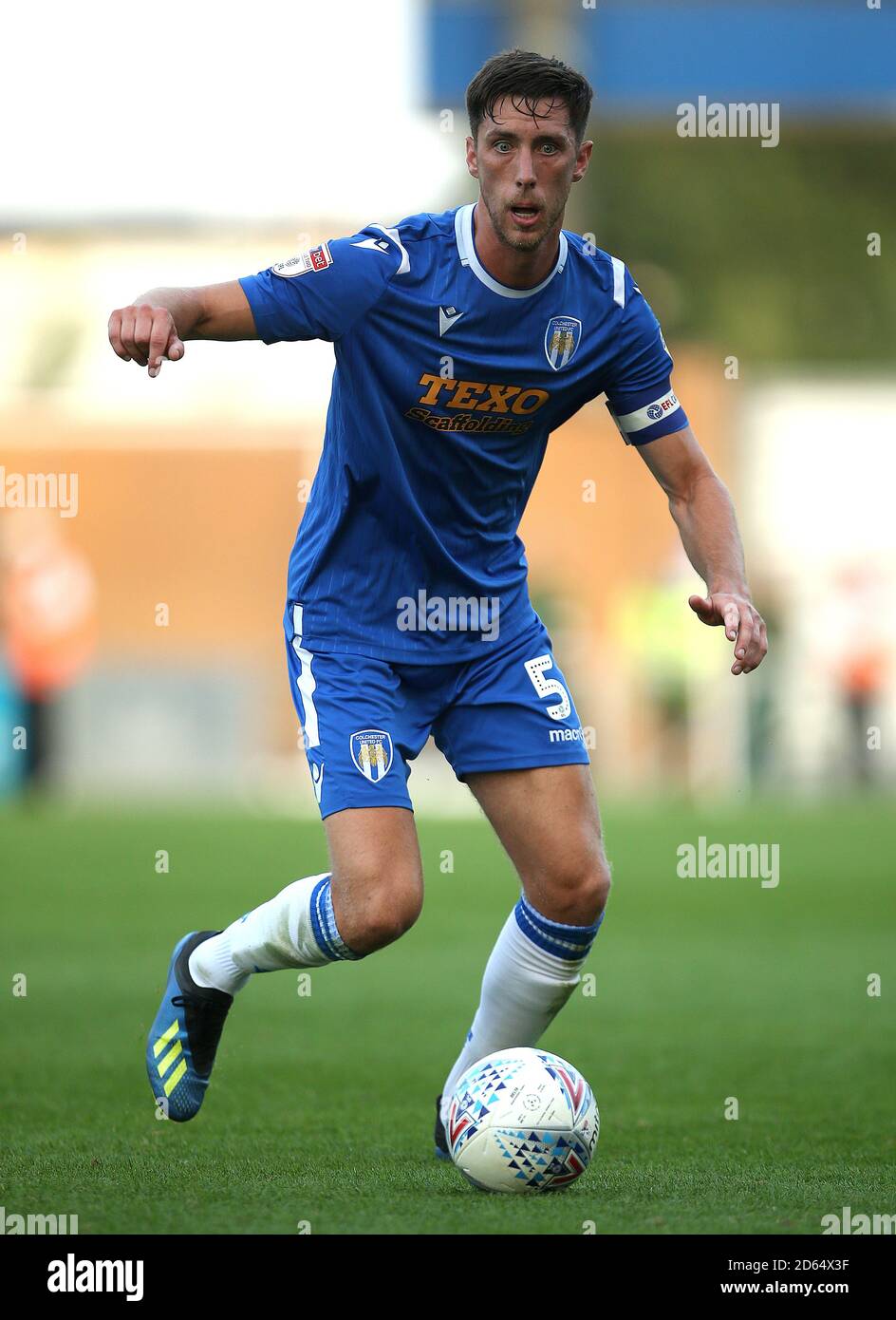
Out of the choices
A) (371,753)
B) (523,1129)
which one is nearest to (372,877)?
(371,753)

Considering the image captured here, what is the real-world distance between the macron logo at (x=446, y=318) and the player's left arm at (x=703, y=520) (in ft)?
2.26

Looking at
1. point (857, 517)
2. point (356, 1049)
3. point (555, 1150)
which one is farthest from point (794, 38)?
point (555, 1150)

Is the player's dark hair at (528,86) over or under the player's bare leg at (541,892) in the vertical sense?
over

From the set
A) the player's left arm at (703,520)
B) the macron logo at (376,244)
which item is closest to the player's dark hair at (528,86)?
the macron logo at (376,244)

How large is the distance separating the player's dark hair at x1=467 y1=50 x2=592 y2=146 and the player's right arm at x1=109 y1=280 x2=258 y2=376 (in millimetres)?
778

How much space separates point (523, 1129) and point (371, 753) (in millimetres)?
1005

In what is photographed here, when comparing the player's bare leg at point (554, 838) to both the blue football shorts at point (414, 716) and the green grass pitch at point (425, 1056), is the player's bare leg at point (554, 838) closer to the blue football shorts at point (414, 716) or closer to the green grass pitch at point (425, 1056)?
the blue football shorts at point (414, 716)

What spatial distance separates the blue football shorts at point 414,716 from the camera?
16.7 feet

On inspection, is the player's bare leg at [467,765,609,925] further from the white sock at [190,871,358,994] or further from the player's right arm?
the player's right arm

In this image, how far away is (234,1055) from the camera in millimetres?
7086

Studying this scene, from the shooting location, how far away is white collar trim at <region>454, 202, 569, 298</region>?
5098 mm

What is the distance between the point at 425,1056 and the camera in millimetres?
7141

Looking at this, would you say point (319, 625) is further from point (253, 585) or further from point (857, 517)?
point (857, 517)

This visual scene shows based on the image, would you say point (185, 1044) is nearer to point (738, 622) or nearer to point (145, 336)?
point (738, 622)
